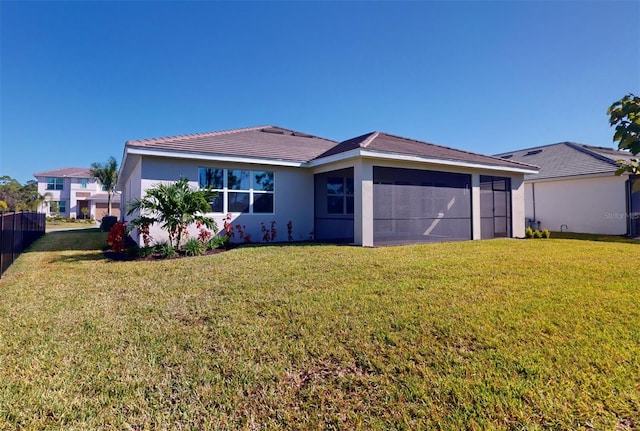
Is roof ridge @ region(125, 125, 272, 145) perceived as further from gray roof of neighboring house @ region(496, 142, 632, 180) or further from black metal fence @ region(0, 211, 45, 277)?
gray roof of neighboring house @ region(496, 142, 632, 180)

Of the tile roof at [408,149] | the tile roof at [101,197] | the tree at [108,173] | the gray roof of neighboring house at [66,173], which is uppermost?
the gray roof of neighboring house at [66,173]

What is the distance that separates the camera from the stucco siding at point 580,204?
15.6 metres

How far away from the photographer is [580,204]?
16.9m

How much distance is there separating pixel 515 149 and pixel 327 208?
66.7 ft

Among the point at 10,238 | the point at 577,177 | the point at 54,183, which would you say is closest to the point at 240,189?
the point at 10,238

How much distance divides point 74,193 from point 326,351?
53.0m

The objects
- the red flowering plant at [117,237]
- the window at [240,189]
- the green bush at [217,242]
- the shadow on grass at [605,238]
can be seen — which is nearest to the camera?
the red flowering plant at [117,237]

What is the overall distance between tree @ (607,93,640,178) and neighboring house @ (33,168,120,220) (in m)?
49.7

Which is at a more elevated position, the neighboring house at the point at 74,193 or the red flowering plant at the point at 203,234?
the neighboring house at the point at 74,193

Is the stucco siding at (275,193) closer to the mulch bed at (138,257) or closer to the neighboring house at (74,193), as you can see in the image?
the mulch bed at (138,257)

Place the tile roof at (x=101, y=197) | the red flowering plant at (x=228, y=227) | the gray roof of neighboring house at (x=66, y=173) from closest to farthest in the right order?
the red flowering plant at (x=228, y=227) < the tile roof at (x=101, y=197) < the gray roof of neighboring house at (x=66, y=173)

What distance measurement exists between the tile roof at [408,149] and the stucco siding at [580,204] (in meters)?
4.48

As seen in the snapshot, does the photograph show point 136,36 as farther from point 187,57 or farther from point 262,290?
point 262,290

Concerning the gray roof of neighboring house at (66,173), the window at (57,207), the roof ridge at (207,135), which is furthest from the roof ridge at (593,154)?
the gray roof of neighboring house at (66,173)
